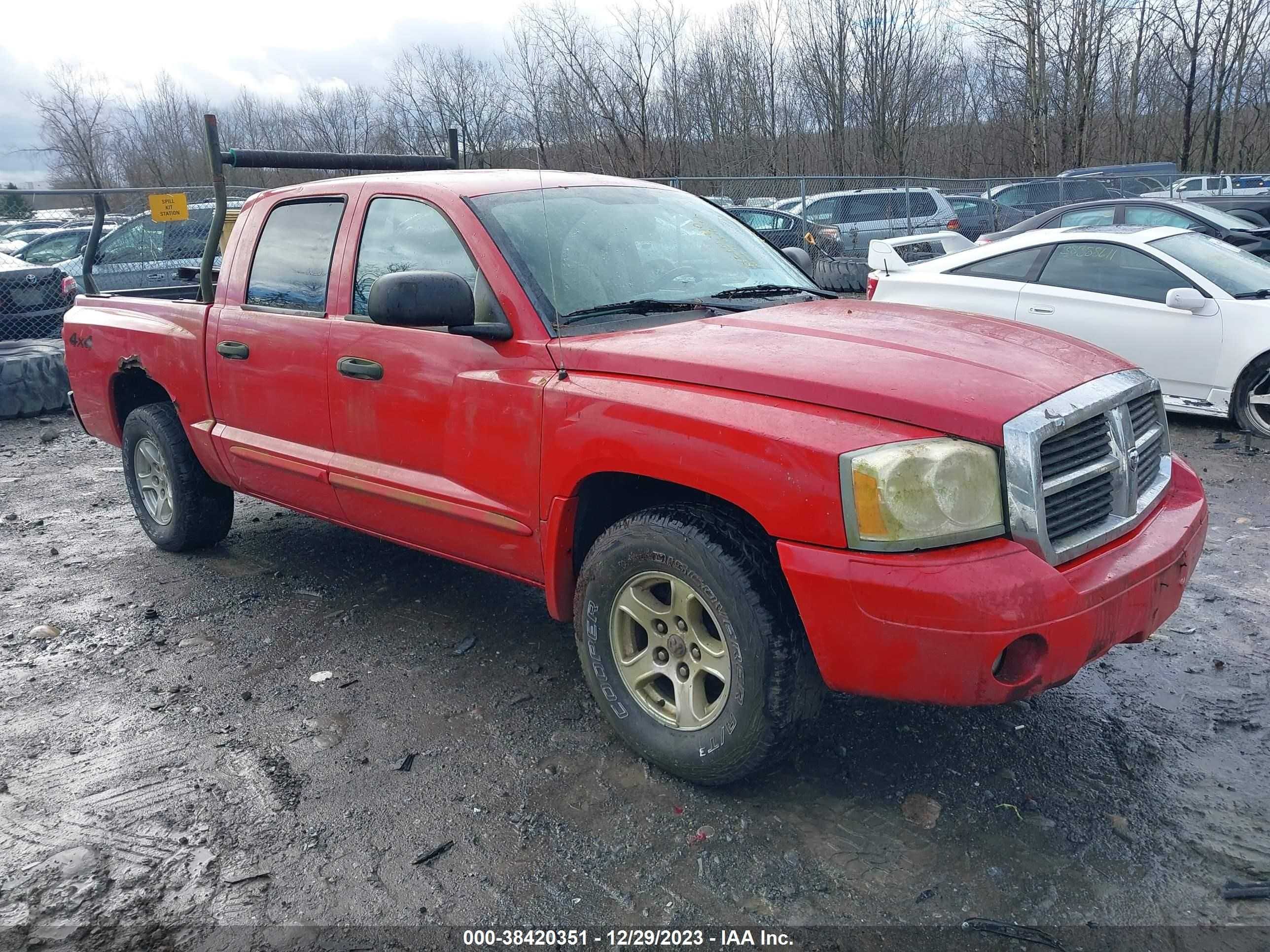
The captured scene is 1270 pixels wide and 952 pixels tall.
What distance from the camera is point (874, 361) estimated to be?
9.23 ft

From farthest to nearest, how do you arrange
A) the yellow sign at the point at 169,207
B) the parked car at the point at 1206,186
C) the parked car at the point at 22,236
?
the parked car at the point at 1206,186, the parked car at the point at 22,236, the yellow sign at the point at 169,207

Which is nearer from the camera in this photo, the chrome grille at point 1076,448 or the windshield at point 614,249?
the chrome grille at point 1076,448

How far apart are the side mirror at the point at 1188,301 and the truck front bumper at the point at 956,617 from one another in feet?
17.2

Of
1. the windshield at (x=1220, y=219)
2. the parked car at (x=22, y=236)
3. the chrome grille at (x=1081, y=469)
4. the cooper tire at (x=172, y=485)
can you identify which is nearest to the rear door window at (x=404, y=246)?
the cooper tire at (x=172, y=485)

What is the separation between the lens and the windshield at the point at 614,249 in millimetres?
3475

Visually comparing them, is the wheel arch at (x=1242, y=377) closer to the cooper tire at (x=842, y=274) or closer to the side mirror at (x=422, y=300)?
the side mirror at (x=422, y=300)

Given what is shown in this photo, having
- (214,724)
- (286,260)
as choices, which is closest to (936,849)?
(214,724)

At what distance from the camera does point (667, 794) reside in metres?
3.03

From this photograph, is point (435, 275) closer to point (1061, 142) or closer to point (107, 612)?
point (107, 612)

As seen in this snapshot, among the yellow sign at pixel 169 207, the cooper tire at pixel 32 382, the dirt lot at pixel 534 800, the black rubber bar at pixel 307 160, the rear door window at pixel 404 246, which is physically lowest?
the dirt lot at pixel 534 800

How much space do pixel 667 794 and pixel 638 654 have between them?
434 millimetres

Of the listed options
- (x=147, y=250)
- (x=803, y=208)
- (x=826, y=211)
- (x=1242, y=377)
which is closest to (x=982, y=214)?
(x=826, y=211)

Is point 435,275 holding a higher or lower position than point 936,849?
higher

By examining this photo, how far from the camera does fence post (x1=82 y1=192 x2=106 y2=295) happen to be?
5926 millimetres
